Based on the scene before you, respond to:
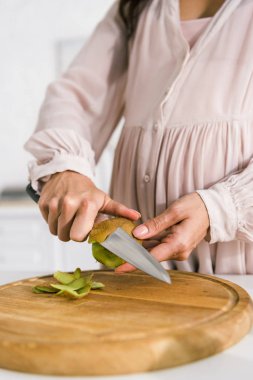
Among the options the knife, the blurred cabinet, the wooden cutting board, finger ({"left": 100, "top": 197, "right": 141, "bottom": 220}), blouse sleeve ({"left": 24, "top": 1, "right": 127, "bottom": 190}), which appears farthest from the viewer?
the blurred cabinet

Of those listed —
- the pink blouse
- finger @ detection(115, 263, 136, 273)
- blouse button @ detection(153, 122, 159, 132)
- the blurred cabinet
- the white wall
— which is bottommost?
the blurred cabinet

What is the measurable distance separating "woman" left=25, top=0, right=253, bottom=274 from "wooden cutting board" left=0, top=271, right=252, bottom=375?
113 mm

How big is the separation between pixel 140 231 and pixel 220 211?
5.9 inches

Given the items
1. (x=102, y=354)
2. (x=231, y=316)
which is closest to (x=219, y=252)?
(x=231, y=316)

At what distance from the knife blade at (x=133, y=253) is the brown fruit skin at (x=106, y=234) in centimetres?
2

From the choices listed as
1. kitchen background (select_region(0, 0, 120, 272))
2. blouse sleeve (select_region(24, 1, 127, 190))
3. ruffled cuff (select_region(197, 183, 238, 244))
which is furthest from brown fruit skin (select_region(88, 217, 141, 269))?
kitchen background (select_region(0, 0, 120, 272))

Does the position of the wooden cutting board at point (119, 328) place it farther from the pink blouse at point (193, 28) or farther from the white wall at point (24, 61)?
the white wall at point (24, 61)

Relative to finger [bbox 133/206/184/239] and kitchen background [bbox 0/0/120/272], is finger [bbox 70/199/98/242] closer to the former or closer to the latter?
finger [bbox 133/206/184/239]

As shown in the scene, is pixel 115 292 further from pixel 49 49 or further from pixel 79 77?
pixel 49 49

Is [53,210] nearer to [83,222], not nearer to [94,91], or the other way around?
[83,222]

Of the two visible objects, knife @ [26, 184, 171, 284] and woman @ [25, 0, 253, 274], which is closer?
knife @ [26, 184, 171, 284]

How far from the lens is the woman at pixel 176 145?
2.91 ft

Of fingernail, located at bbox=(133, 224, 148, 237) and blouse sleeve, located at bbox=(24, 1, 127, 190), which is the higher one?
blouse sleeve, located at bbox=(24, 1, 127, 190)

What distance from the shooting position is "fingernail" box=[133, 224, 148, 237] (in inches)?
32.7
